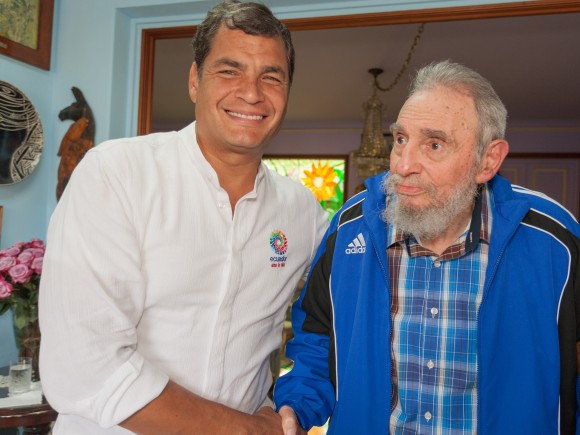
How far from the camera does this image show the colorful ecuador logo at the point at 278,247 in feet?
5.08

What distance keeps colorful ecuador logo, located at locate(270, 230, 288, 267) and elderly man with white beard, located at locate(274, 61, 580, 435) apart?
0.14 meters

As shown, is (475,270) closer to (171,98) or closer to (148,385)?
(148,385)

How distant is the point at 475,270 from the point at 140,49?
213 cm

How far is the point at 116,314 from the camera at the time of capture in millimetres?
1181

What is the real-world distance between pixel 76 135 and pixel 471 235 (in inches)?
79.0

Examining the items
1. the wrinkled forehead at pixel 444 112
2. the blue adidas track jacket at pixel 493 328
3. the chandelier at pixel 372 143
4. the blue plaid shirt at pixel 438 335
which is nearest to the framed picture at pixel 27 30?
the blue adidas track jacket at pixel 493 328

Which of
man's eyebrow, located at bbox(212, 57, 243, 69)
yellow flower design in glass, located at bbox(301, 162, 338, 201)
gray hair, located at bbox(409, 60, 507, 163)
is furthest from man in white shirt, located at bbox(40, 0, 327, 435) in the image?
yellow flower design in glass, located at bbox(301, 162, 338, 201)

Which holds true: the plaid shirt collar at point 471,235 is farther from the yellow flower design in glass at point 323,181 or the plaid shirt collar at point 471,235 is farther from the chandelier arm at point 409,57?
the yellow flower design in glass at point 323,181

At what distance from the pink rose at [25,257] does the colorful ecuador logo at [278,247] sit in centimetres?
117

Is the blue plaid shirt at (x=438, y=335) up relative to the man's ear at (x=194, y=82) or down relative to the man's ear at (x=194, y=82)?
down

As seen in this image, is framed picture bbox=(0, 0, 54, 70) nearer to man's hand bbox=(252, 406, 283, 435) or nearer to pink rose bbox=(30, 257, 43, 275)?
pink rose bbox=(30, 257, 43, 275)

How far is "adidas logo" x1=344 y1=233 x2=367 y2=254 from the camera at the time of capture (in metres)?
1.55

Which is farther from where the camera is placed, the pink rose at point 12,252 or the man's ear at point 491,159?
the pink rose at point 12,252

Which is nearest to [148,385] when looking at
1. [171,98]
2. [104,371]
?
[104,371]
